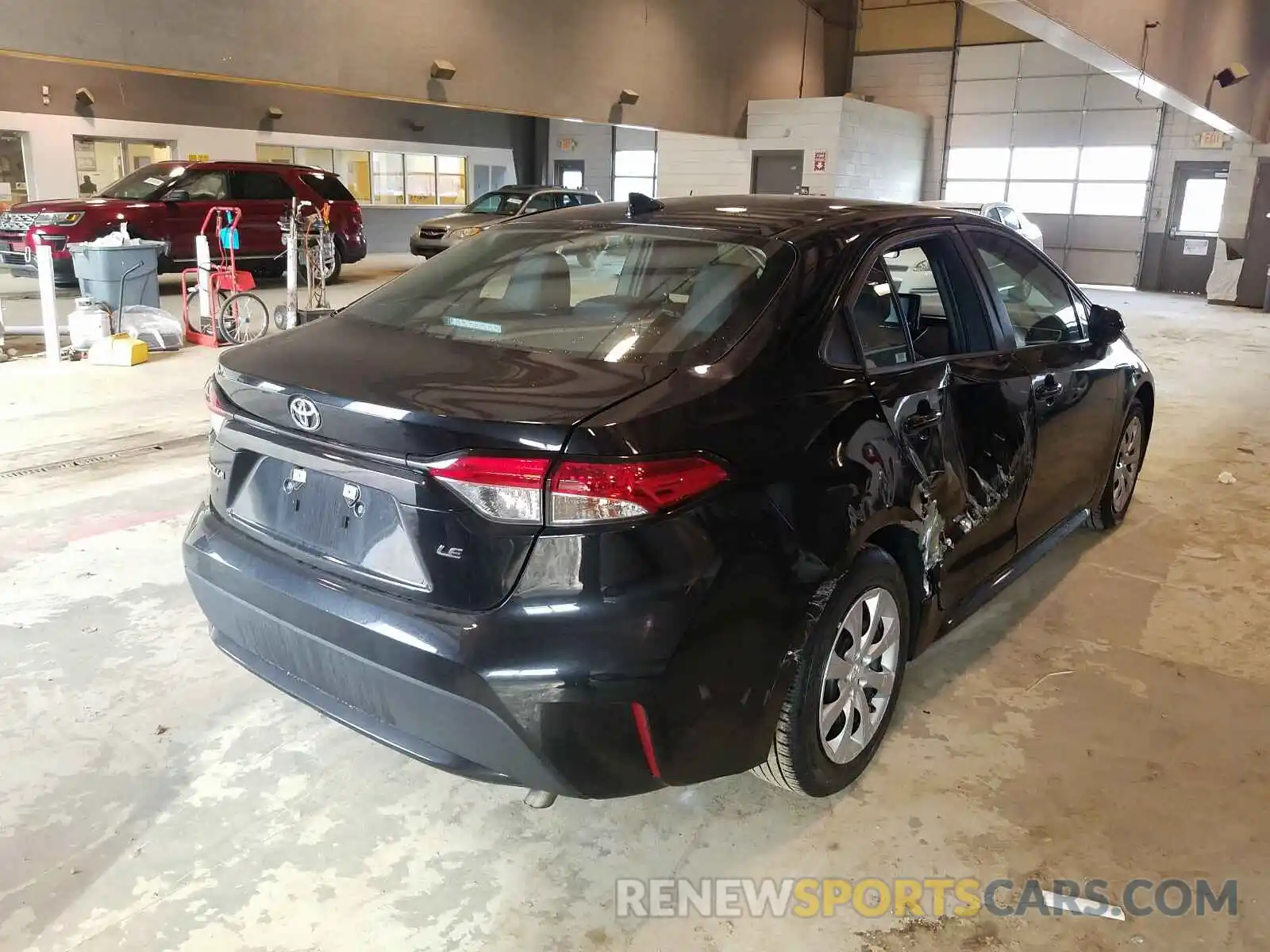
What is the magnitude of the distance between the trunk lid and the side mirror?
2.48m

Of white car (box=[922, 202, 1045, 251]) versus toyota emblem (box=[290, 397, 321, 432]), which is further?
white car (box=[922, 202, 1045, 251])

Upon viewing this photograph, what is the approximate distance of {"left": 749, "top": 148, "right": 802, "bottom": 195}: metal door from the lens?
17.1 m

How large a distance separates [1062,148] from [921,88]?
317 cm

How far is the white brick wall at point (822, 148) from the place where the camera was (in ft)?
55.1

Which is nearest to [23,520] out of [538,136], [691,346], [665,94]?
[691,346]

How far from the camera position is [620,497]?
183 cm

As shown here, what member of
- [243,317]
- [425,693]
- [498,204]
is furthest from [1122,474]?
[498,204]

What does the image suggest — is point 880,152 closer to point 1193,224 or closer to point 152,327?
point 1193,224

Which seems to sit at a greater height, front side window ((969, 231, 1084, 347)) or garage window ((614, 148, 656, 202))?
garage window ((614, 148, 656, 202))

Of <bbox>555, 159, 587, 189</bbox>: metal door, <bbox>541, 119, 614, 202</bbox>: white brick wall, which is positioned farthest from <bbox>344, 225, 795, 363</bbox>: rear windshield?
<bbox>555, 159, 587, 189</bbox>: metal door

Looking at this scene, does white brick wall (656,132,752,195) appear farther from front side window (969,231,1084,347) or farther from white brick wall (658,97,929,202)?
front side window (969,231,1084,347)

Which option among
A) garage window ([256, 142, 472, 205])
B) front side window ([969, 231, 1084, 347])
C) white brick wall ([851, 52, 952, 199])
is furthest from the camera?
white brick wall ([851, 52, 952, 199])

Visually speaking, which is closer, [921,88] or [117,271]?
[117,271]

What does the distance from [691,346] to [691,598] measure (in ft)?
1.91
